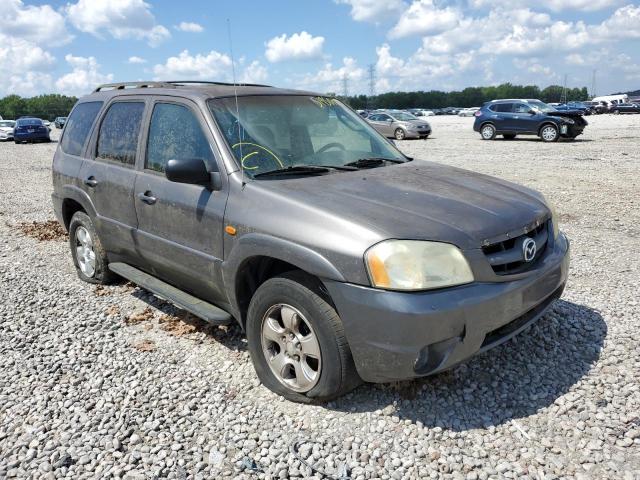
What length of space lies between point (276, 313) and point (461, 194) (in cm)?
137

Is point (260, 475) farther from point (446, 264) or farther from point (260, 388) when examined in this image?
point (446, 264)

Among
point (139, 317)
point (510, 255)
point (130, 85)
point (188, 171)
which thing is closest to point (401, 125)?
point (130, 85)

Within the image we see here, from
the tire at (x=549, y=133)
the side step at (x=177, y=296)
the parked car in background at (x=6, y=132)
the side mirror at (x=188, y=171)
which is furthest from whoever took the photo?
the parked car in background at (x=6, y=132)

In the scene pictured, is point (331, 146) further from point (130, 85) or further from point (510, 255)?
point (130, 85)

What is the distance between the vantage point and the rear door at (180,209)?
352cm

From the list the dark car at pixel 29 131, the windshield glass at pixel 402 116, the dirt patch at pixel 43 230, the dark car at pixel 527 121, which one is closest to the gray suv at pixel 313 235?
the dirt patch at pixel 43 230

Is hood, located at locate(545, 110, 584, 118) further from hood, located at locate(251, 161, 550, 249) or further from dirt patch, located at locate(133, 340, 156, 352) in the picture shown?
dirt patch, located at locate(133, 340, 156, 352)

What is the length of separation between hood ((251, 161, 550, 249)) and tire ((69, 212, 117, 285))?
8.17 feet

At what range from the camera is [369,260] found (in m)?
2.64

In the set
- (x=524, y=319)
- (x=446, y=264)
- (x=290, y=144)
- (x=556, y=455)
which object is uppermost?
(x=290, y=144)

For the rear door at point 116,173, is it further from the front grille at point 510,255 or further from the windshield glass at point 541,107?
the windshield glass at point 541,107

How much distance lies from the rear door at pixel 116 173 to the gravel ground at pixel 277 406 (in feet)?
2.25

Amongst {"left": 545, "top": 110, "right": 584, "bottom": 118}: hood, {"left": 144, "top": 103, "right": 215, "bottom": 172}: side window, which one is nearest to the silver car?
{"left": 545, "top": 110, "right": 584, "bottom": 118}: hood

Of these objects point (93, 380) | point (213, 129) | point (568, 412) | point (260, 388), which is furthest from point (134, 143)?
point (568, 412)
